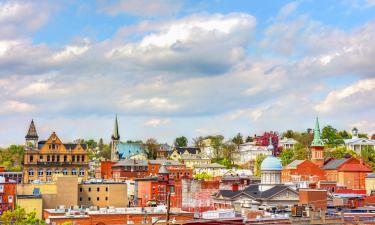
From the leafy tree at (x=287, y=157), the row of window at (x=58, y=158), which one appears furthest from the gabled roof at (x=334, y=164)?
the row of window at (x=58, y=158)

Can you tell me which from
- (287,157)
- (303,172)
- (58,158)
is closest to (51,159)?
(58,158)

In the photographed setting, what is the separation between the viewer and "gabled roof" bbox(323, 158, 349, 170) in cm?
15188

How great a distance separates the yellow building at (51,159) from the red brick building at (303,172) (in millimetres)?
45239

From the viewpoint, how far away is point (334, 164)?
154m

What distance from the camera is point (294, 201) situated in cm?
9594

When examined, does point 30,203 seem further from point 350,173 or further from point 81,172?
point 350,173

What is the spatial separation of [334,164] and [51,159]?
6496 cm

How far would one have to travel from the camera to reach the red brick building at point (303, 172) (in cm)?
14550

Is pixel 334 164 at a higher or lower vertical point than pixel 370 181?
higher

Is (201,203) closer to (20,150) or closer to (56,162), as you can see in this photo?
A: (56,162)

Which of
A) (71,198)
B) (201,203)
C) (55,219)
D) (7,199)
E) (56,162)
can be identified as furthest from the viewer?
(56,162)

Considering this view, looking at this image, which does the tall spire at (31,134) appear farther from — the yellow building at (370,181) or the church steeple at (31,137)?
the yellow building at (370,181)

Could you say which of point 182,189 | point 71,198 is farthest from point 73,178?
point 182,189

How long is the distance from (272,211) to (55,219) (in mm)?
25303
